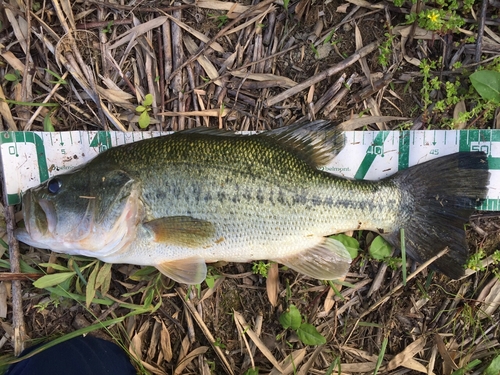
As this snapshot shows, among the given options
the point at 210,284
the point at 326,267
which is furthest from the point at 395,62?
the point at 210,284

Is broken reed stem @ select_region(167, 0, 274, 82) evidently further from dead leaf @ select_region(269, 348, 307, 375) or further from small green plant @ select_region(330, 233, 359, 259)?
dead leaf @ select_region(269, 348, 307, 375)

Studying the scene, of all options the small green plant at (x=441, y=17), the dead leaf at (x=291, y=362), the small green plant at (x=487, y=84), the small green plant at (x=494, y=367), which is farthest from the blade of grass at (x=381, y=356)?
the small green plant at (x=441, y=17)

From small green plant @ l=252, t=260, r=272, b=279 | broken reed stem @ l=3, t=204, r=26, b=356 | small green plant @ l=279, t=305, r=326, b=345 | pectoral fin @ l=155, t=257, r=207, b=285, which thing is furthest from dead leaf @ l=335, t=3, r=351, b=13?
broken reed stem @ l=3, t=204, r=26, b=356

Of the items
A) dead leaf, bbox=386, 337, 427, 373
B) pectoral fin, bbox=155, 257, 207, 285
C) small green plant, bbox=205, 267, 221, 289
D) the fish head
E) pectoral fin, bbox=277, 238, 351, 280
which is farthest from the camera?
dead leaf, bbox=386, 337, 427, 373

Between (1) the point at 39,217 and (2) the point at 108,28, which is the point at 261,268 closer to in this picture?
(1) the point at 39,217

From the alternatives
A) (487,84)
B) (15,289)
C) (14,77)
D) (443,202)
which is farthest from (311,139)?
(15,289)

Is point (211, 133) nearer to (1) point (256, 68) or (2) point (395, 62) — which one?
(1) point (256, 68)

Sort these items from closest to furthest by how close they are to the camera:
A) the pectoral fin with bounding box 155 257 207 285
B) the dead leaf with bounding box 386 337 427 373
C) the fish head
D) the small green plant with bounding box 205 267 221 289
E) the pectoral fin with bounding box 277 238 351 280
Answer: the fish head < the pectoral fin with bounding box 155 257 207 285 < the pectoral fin with bounding box 277 238 351 280 < the small green plant with bounding box 205 267 221 289 < the dead leaf with bounding box 386 337 427 373

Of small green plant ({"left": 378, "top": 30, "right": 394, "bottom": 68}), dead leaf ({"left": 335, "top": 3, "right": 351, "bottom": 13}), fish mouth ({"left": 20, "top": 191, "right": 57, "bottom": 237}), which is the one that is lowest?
fish mouth ({"left": 20, "top": 191, "right": 57, "bottom": 237})
